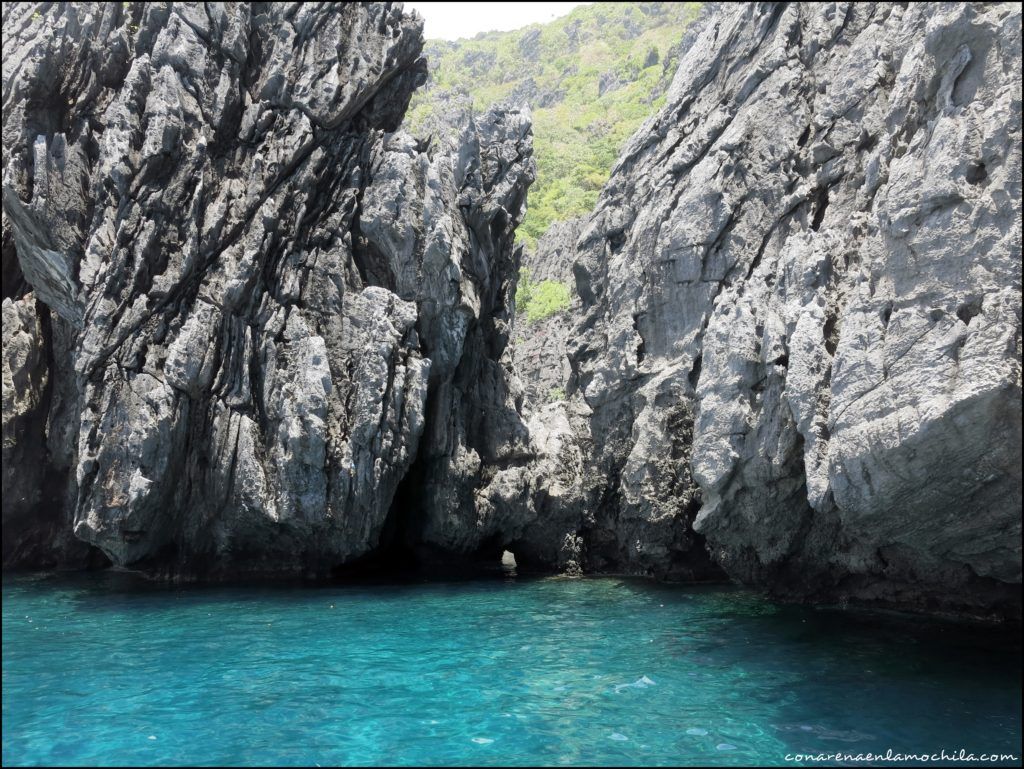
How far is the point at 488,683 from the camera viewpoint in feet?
45.3

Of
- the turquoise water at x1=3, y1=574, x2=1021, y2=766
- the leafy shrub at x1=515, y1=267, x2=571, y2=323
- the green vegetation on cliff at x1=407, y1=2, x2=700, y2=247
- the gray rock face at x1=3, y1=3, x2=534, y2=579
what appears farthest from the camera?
the green vegetation on cliff at x1=407, y1=2, x2=700, y2=247

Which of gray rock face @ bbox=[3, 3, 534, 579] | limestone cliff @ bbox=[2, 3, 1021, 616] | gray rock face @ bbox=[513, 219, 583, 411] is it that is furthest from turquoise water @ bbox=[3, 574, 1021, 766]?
gray rock face @ bbox=[513, 219, 583, 411]

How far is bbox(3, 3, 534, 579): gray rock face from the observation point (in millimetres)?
23250

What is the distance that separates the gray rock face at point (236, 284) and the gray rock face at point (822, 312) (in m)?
6.19

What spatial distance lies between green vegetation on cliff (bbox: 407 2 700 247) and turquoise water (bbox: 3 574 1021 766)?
60.5 metres

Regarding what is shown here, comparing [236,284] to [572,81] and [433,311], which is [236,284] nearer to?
[433,311]

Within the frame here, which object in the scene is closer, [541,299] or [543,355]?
[543,355]

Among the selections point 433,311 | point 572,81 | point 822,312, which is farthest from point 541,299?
point 572,81

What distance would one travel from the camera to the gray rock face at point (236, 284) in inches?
915

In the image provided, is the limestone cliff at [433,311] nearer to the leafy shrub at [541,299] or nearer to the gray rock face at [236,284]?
the gray rock face at [236,284]

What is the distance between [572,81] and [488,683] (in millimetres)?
123488

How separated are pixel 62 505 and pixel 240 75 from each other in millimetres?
17101

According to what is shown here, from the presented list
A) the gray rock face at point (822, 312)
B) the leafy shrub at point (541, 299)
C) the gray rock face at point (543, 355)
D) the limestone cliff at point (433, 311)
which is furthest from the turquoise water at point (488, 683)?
the leafy shrub at point (541, 299)

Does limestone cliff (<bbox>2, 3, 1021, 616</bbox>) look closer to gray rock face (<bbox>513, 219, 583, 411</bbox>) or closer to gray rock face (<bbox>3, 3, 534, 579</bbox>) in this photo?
gray rock face (<bbox>3, 3, 534, 579</bbox>)
